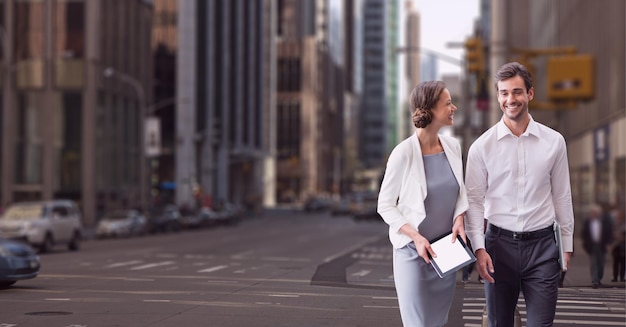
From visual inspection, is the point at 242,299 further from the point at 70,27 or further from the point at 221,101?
the point at 221,101

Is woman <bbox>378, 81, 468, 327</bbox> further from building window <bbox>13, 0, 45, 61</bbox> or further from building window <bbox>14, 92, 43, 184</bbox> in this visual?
building window <bbox>13, 0, 45, 61</bbox>

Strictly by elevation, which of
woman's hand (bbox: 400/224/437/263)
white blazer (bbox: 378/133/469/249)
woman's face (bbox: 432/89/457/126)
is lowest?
woman's hand (bbox: 400/224/437/263)

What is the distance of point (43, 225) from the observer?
39562 millimetres

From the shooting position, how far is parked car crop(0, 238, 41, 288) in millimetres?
18594

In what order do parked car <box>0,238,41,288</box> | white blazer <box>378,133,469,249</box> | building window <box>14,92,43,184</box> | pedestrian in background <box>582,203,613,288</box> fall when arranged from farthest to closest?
1. building window <box>14,92,43,184</box>
2. pedestrian in background <box>582,203,613,288</box>
3. parked car <box>0,238,41,288</box>
4. white blazer <box>378,133,469,249</box>

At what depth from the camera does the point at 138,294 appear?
16891mm

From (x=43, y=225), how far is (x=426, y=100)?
34.4 metres

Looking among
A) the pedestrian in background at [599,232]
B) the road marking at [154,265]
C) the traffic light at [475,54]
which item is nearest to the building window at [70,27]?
the traffic light at [475,54]

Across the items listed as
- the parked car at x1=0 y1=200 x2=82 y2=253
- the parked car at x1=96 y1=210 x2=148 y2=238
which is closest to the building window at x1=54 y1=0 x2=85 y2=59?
the parked car at x1=96 y1=210 x2=148 y2=238

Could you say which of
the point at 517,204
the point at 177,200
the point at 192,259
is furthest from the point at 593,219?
the point at 177,200

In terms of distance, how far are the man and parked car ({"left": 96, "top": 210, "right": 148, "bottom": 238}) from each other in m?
49.5

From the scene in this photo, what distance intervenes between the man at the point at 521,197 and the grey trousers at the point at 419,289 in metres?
0.33

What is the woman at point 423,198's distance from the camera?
6.92 metres

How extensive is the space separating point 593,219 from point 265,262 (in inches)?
321
